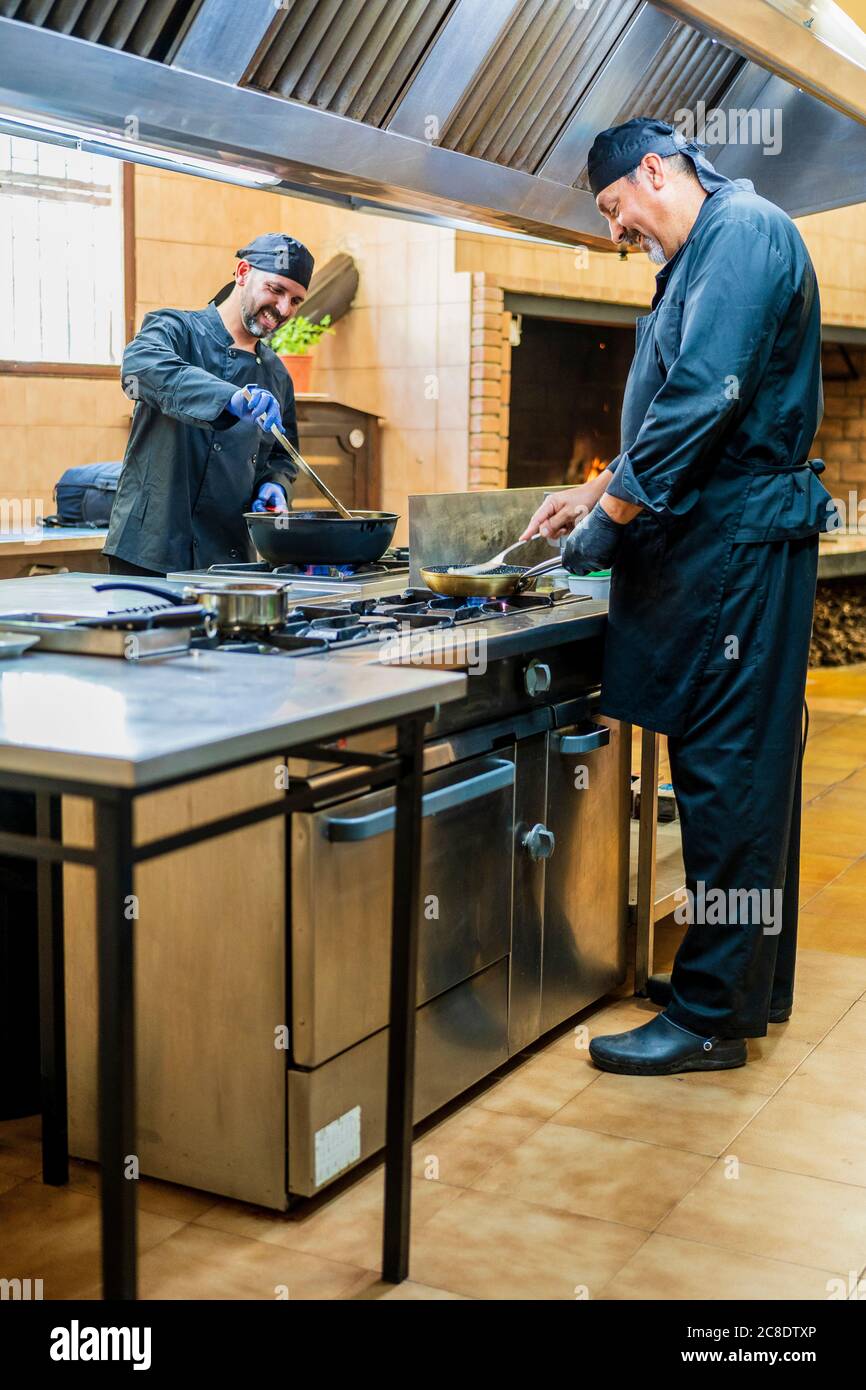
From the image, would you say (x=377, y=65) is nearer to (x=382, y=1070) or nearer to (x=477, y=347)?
(x=382, y=1070)

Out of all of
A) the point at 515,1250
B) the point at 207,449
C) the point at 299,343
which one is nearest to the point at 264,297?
the point at 207,449

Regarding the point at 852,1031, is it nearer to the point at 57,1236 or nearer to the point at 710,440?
the point at 710,440

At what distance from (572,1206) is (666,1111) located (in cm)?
43

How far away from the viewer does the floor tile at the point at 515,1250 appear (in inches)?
80.9

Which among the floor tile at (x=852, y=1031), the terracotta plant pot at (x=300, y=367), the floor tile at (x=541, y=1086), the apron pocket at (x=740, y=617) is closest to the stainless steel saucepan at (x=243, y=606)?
the apron pocket at (x=740, y=617)

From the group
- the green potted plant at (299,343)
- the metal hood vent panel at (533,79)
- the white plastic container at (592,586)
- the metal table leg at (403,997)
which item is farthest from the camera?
the green potted plant at (299,343)

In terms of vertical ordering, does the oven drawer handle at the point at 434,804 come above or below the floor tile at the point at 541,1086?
above

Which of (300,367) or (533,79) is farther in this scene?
(300,367)

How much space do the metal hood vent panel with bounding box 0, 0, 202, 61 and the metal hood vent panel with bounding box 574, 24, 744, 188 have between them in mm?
1368

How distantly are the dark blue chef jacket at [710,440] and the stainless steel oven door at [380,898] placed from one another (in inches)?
14.3

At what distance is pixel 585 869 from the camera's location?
2.97 m

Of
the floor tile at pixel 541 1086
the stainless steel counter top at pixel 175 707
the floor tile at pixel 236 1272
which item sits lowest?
the floor tile at pixel 541 1086

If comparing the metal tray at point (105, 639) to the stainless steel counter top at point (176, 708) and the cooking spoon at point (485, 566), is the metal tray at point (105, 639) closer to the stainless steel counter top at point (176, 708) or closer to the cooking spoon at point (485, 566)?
the stainless steel counter top at point (176, 708)
